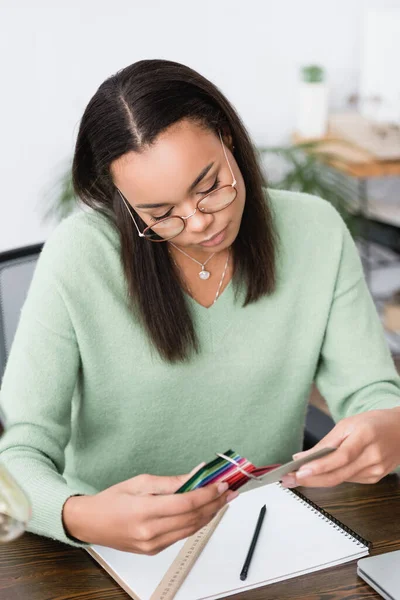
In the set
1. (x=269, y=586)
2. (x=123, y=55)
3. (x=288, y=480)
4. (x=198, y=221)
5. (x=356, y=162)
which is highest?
(x=198, y=221)

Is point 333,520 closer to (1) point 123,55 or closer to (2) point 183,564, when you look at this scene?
(2) point 183,564

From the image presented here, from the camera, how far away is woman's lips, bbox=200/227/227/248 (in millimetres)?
1314

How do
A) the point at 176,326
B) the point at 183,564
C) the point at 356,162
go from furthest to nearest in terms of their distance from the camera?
the point at 356,162 < the point at 176,326 < the point at 183,564

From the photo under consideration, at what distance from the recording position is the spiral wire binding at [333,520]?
117 centimetres

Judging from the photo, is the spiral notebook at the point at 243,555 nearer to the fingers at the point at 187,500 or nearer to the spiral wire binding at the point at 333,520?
the spiral wire binding at the point at 333,520

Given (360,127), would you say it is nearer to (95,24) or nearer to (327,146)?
(327,146)

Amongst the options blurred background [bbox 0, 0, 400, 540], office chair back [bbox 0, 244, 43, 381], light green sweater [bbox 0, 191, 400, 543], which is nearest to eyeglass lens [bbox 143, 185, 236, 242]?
light green sweater [bbox 0, 191, 400, 543]

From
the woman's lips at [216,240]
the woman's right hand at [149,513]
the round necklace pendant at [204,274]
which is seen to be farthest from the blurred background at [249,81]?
the woman's right hand at [149,513]

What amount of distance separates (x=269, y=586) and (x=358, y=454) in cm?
22

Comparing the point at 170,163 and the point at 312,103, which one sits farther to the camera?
the point at 312,103

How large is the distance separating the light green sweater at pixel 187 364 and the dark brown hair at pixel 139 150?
3cm

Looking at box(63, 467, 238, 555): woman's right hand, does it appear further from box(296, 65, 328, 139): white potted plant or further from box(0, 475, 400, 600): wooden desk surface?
box(296, 65, 328, 139): white potted plant

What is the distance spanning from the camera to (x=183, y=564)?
112cm

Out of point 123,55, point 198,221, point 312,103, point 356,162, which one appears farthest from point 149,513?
point 312,103
